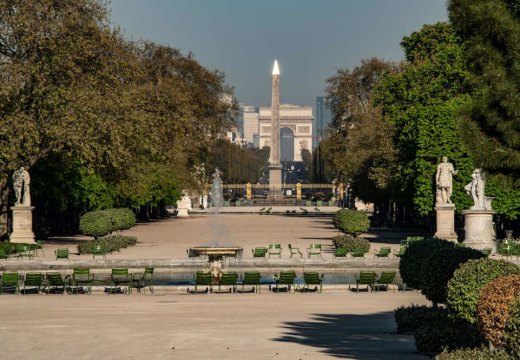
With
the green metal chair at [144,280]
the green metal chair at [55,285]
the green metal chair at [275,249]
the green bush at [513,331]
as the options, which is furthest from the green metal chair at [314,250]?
the green bush at [513,331]

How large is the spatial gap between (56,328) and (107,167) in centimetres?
2740

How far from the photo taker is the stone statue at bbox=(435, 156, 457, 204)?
48344mm

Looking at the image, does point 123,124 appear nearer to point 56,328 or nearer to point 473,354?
point 56,328

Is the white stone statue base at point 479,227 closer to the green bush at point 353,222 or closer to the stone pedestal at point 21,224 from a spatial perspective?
the green bush at point 353,222

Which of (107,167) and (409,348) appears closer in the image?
(409,348)

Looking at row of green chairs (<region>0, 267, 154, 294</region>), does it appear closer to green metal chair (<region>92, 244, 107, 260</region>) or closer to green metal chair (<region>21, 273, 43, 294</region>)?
green metal chair (<region>21, 273, 43, 294</region>)

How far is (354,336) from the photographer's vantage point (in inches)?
808

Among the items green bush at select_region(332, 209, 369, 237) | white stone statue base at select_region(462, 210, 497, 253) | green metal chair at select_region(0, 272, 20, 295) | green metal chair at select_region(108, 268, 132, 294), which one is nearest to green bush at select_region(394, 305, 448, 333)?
green metal chair at select_region(108, 268, 132, 294)

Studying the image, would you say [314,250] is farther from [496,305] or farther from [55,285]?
[496,305]

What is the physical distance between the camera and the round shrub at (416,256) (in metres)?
20.6

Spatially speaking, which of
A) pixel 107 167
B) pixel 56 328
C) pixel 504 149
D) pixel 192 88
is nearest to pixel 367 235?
pixel 107 167

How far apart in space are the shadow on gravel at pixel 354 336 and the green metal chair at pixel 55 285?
9035mm

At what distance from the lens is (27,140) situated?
45.0 m

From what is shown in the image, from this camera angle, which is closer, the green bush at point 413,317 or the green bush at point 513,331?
the green bush at point 513,331
